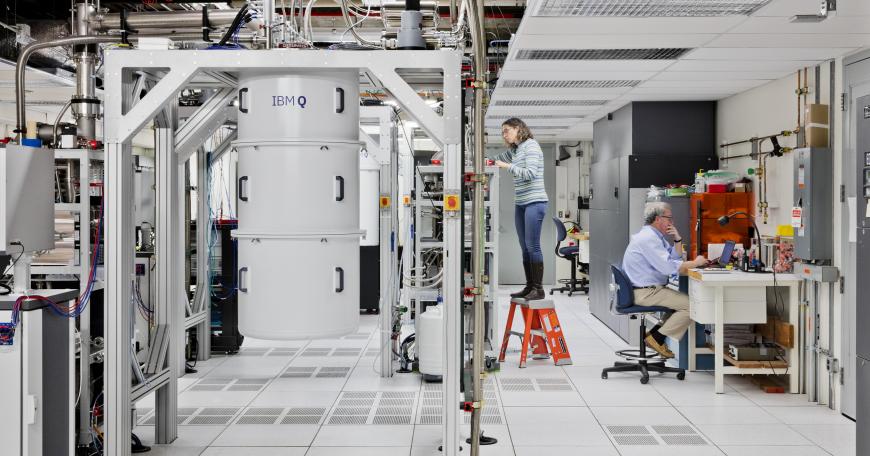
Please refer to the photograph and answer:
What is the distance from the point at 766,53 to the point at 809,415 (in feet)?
7.96

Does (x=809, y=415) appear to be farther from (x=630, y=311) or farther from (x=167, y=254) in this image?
(x=167, y=254)

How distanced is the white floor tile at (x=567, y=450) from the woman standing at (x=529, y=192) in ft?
7.24

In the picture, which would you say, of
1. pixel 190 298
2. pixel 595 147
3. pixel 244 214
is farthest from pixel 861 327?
pixel 595 147

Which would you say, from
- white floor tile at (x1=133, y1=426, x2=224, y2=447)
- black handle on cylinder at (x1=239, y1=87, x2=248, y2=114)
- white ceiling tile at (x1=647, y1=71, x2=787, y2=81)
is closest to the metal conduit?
black handle on cylinder at (x1=239, y1=87, x2=248, y2=114)

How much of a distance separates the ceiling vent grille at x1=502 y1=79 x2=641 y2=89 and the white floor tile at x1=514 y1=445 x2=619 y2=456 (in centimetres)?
321

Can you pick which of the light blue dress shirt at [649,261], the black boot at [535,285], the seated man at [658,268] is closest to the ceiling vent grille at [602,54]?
the seated man at [658,268]

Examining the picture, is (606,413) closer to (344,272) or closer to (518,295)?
(518,295)

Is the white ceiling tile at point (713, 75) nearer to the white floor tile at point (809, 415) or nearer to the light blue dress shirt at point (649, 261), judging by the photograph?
the light blue dress shirt at point (649, 261)

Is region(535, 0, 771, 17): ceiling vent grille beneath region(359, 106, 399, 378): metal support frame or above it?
above

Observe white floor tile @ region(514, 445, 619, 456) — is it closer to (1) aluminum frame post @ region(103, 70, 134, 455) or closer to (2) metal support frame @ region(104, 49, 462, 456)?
(2) metal support frame @ region(104, 49, 462, 456)

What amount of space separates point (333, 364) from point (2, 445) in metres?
3.52

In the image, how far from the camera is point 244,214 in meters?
3.67

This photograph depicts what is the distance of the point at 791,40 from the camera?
4.76 metres

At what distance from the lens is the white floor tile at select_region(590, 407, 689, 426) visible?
4918 mm
